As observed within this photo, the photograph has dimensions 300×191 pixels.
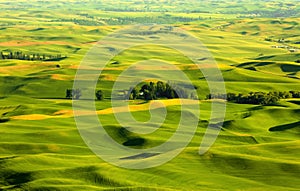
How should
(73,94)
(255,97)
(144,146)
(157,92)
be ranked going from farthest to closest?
(73,94) → (157,92) → (255,97) → (144,146)

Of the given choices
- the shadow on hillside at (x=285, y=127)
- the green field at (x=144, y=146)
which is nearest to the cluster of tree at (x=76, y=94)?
the green field at (x=144, y=146)

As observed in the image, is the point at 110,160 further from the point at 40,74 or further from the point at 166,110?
the point at 40,74

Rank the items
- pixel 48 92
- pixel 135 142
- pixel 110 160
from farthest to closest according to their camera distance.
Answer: pixel 48 92 → pixel 135 142 → pixel 110 160

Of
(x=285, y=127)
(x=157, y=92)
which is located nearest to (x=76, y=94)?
(x=157, y=92)

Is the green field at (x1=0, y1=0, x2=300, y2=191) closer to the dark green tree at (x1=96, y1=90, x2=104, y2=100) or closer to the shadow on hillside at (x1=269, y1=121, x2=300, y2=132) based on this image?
the shadow on hillside at (x1=269, y1=121, x2=300, y2=132)

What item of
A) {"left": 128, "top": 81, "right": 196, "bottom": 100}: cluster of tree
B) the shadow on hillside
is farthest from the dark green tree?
the shadow on hillside

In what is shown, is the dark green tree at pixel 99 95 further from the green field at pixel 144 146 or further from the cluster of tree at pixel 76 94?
the green field at pixel 144 146

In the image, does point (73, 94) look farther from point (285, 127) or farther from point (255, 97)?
point (285, 127)

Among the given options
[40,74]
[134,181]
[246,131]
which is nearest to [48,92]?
[40,74]

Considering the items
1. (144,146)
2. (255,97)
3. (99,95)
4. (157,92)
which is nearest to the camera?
(144,146)
